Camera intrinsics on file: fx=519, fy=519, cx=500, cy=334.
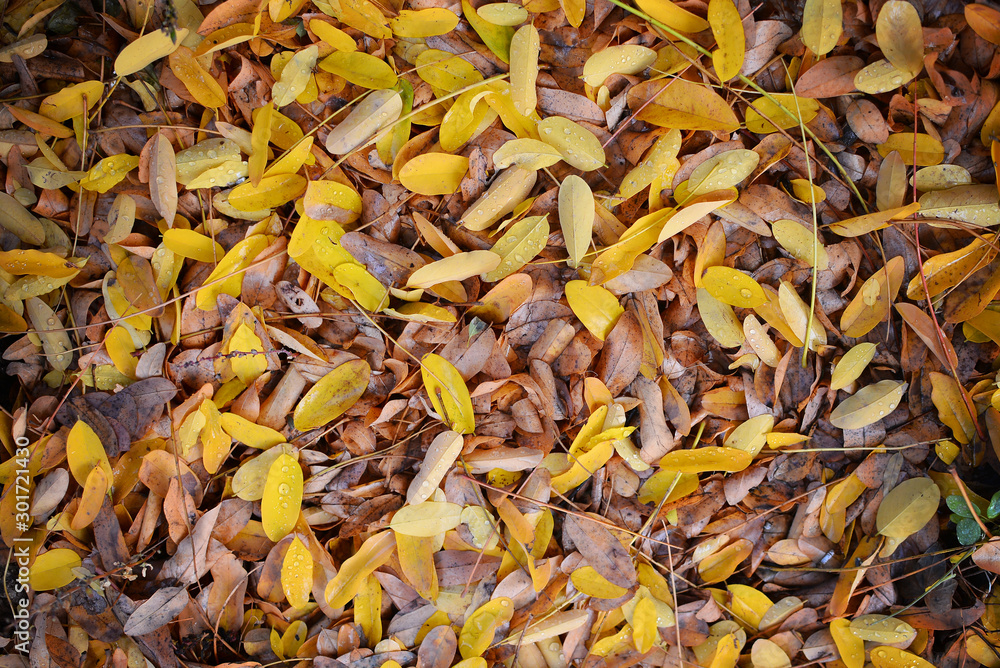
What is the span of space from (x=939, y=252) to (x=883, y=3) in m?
0.32

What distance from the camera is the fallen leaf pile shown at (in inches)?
25.0

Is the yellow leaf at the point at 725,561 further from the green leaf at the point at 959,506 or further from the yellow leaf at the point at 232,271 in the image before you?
the yellow leaf at the point at 232,271

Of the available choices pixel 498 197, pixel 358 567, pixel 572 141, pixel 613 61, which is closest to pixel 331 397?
pixel 358 567

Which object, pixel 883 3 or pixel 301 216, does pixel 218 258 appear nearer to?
pixel 301 216

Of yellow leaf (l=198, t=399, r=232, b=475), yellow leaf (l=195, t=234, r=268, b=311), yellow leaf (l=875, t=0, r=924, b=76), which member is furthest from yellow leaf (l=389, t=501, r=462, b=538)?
yellow leaf (l=875, t=0, r=924, b=76)

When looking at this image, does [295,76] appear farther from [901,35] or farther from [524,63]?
[901,35]

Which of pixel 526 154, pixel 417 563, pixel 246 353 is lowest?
pixel 417 563

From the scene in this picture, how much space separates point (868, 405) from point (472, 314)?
20.7 inches

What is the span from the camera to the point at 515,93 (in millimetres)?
622

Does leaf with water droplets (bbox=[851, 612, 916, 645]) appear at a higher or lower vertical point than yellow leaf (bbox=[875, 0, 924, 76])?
lower

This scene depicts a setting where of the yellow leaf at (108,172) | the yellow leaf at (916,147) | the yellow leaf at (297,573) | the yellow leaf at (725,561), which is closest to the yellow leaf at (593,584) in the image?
the yellow leaf at (725,561)

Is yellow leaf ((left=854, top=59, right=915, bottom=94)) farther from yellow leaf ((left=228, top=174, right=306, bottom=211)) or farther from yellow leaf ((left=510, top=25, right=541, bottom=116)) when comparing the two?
yellow leaf ((left=228, top=174, right=306, bottom=211))

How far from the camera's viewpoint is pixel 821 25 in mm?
628

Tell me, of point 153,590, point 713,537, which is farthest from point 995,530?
point 153,590
